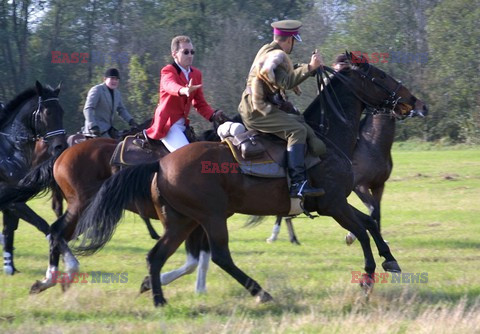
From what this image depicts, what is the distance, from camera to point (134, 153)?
8.07 meters

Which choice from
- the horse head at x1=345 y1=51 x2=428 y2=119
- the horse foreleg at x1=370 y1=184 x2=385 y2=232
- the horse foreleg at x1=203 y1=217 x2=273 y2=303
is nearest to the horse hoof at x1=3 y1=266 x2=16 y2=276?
the horse foreleg at x1=203 y1=217 x2=273 y2=303

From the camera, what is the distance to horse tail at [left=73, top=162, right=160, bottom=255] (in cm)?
695

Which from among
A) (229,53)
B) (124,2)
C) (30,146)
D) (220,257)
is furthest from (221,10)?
(220,257)

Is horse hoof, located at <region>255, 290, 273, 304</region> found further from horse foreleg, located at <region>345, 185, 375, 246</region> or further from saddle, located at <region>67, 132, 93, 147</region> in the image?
saddle, located at <region>67, 132, 93, 147</region>

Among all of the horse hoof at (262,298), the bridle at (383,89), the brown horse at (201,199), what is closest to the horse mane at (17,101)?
the brown horse at (201,199)

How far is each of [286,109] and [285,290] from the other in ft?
6.16

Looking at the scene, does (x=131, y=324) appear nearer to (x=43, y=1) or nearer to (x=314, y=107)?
(x=314, y=107)

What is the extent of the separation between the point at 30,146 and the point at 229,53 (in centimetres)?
2959

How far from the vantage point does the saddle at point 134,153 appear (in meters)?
8.03

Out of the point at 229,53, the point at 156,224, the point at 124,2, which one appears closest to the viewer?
the point at 156,224

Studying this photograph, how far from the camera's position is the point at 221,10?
4822cm

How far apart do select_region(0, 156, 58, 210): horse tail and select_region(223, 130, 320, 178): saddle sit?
2.55 meters

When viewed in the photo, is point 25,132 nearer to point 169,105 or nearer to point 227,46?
point 169,105

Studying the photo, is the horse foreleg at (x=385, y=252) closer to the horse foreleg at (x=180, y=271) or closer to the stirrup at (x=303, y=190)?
the stirrup at (x=303, y=190)
